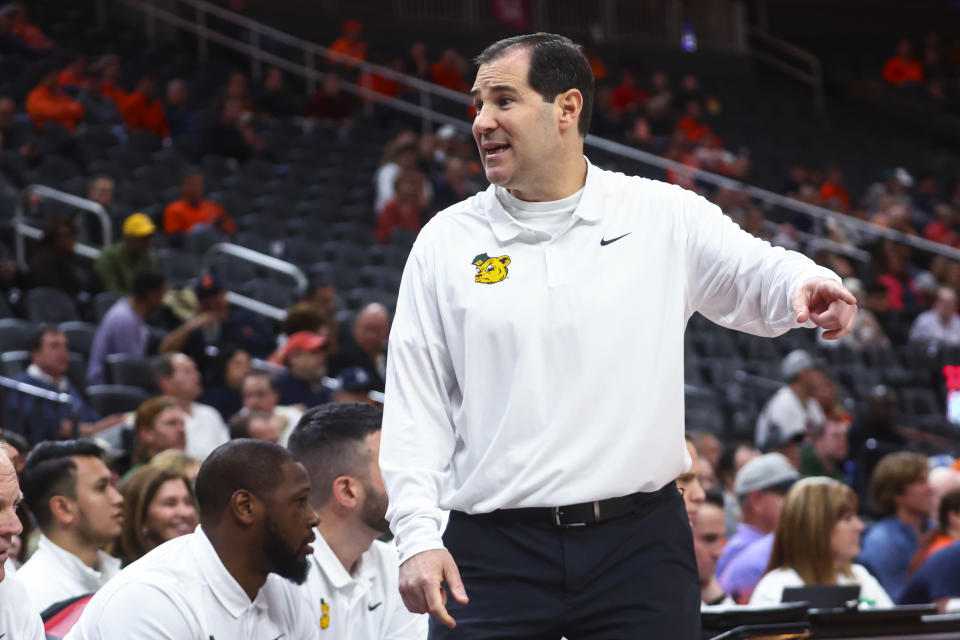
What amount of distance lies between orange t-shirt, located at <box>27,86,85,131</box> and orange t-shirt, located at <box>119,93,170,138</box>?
80 cm

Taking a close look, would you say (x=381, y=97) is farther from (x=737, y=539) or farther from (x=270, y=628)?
(x=270, y=628)

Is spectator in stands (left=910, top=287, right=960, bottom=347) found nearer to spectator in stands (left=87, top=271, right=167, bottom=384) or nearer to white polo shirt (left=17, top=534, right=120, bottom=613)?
spectator in stands (left=87, top=271, right=167, bottom=384)

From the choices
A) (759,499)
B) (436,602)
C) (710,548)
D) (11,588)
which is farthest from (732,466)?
(436,602)

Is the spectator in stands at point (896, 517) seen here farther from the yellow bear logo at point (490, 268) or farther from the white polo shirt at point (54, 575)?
the yellow bear logo at point (490, 268)

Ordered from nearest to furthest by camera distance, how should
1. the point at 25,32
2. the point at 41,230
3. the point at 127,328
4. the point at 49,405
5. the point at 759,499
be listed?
the point at 759,499 < the point at 49,405 < the point at 127,328 < the point at 41,230 < the point at 25,32

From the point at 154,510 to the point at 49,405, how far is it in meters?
2.63

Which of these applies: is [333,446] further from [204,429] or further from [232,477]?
[204,429]

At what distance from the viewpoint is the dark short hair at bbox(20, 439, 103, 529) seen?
14.4ft

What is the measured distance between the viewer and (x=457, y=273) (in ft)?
8.70

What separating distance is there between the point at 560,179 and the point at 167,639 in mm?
1402

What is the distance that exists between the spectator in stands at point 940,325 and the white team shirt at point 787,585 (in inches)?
301

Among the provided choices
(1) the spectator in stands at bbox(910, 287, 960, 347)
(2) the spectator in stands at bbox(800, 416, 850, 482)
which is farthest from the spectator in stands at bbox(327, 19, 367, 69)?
(2) the spectator in stands at bbox(800, 416, 850, 482)

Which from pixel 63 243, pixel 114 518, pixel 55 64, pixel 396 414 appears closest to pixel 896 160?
pixel 55 64

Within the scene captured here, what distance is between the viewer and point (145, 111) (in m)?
12.6
